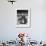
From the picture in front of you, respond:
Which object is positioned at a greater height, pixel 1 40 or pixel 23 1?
pixel 23 1

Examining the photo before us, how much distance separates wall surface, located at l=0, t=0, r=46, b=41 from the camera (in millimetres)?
4645

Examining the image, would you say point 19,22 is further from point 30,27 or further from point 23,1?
point 23,1

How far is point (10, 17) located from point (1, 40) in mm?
808

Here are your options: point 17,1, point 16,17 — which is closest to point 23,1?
point 17,1

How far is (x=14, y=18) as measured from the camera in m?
4.66

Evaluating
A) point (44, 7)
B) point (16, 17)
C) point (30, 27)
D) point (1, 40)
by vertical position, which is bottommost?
point (1, 40)

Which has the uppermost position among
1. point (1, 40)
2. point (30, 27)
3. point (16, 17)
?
point (16, 17)

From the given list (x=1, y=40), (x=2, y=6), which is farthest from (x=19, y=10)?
(x=1, y=40)

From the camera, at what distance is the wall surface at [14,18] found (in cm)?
464

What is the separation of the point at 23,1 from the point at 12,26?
2.97 feet

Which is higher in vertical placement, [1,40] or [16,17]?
[16,17]

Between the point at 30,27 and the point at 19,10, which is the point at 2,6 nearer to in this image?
the point at 19,10

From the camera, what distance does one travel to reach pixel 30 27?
15.3ft

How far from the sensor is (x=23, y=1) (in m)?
4.67
